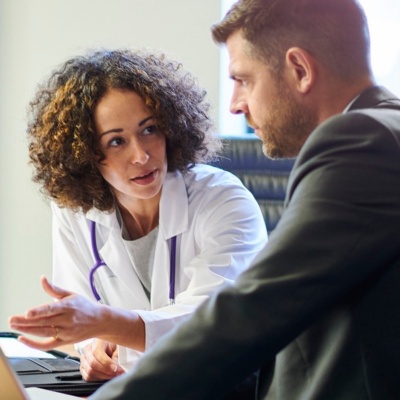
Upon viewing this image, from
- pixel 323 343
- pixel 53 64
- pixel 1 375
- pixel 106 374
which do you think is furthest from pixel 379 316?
pixel 53 64

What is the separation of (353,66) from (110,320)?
922 millimetres

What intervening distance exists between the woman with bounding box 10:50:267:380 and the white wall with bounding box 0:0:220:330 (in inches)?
43.7

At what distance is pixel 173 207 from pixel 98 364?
583 mm

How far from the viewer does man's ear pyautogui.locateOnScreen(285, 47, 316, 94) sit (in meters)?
1.42

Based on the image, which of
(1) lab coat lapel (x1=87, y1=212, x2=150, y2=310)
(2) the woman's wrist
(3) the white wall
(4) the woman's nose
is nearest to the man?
(2) the woman's wrist

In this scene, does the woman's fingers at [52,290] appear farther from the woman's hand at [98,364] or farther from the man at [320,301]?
the man at [320,301]

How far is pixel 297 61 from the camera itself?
4.68 ft

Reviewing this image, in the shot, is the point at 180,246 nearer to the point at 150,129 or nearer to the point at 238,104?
the point at 150,129

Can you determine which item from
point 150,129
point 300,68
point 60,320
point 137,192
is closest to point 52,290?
point 60,320

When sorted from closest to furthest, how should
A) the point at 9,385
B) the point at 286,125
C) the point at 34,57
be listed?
the point at 9,385
the point at 286,125
the point at 34,57

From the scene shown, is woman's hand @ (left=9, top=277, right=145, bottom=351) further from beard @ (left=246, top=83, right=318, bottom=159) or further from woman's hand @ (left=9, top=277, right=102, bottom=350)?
beard @ (left=246, top=83, right=318, bottom=159)

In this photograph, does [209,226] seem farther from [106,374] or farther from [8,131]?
[8,131]

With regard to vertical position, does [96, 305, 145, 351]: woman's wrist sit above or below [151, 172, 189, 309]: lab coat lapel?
below

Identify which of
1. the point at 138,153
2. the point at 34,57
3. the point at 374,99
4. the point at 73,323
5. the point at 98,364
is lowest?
the point at 98,364
